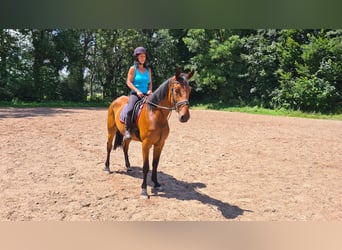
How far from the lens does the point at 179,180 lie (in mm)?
5129

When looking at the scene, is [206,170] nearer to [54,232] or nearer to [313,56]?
[54,232]

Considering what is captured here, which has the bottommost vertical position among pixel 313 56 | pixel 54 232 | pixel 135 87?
pixel 54 232

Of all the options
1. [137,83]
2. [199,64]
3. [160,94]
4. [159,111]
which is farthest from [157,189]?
[199,64]

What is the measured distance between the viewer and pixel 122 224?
287 cm

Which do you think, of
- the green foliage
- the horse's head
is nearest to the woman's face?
the horse's head

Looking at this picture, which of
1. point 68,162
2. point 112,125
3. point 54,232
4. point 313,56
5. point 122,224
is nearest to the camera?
point 54,232

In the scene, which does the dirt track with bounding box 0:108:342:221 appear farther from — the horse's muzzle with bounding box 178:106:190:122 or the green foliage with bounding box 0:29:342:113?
the green foliage with bounding box 0:29:342:113

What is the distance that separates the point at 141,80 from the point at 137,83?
0.24 ft

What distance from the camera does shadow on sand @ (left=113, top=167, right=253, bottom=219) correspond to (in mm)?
3822

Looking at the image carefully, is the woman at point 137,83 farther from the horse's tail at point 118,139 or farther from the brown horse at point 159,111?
the horse's tail at point 118,139

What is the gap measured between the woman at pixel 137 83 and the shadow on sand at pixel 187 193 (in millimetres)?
952

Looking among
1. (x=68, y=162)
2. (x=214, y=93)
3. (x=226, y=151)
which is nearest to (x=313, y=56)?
(x=214, y=93)

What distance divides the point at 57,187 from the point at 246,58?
20.4 meters

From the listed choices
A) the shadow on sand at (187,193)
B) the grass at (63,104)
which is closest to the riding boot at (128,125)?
the shadow on sand at (187,193)
